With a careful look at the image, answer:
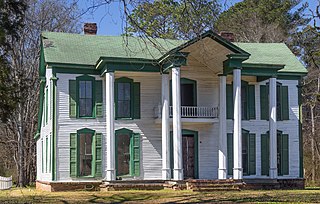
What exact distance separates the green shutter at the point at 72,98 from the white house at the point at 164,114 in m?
0.04

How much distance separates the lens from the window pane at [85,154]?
23.8 m

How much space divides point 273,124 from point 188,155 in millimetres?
4109

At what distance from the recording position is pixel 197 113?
24859 mm

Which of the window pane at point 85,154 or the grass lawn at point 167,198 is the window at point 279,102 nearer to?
the grass lawn at point 167,198

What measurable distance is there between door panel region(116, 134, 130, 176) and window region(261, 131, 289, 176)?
6504 millimetres

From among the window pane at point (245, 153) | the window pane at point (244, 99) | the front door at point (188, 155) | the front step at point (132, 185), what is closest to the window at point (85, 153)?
the front step at point (132, 185)

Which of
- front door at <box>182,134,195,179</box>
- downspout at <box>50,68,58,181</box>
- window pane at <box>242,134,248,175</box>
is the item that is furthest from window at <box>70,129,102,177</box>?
window pane at <box>242,134,248,175</box>

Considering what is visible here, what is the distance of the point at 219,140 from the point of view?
24.6 meters

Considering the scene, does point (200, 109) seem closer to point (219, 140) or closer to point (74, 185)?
point (219, 140)

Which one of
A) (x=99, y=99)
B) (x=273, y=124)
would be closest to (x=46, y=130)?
(x=99, y=99)

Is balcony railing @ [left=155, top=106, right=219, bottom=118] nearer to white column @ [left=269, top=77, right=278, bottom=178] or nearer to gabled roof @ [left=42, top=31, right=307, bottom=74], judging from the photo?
white column @ [left=269, top=77, right=278, bottom=178]

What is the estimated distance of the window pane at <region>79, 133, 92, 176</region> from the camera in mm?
23828

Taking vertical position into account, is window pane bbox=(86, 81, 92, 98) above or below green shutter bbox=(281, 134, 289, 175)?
above

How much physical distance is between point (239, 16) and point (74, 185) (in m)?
24.9
